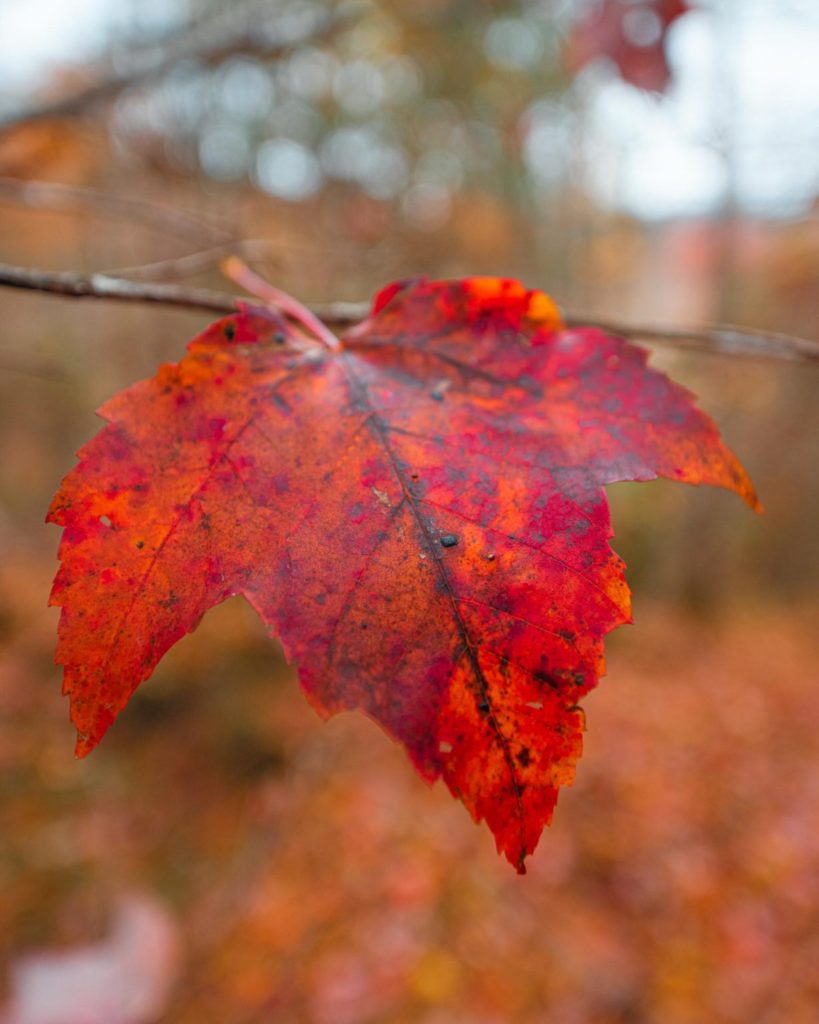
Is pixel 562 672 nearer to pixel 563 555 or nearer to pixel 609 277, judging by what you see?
pixel 563 555

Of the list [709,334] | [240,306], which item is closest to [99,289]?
[240,306]

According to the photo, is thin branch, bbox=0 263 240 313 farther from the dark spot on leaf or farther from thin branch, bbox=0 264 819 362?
the dark spot on leaf

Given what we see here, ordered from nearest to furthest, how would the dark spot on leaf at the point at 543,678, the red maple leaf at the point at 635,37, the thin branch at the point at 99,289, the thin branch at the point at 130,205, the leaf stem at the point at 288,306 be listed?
the dark spot on leaf at the point at 543,678
the thin branch at the point at 99,289
the leaf stem at the point at 288,306
the thin branch at the point at 130,205
the red maple leaf at the point at 635,37

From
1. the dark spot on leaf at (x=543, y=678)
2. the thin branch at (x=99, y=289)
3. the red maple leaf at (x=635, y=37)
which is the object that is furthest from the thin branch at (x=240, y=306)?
the red maple leaf at (x=635, y=37)

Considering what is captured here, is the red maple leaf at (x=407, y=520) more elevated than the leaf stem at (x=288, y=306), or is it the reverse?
the leaf stem at (x=288, y=306)

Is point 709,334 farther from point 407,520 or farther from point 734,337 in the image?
point 407,520

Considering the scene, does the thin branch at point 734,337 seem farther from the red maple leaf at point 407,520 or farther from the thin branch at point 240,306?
the red maple leaf at point 407,520
